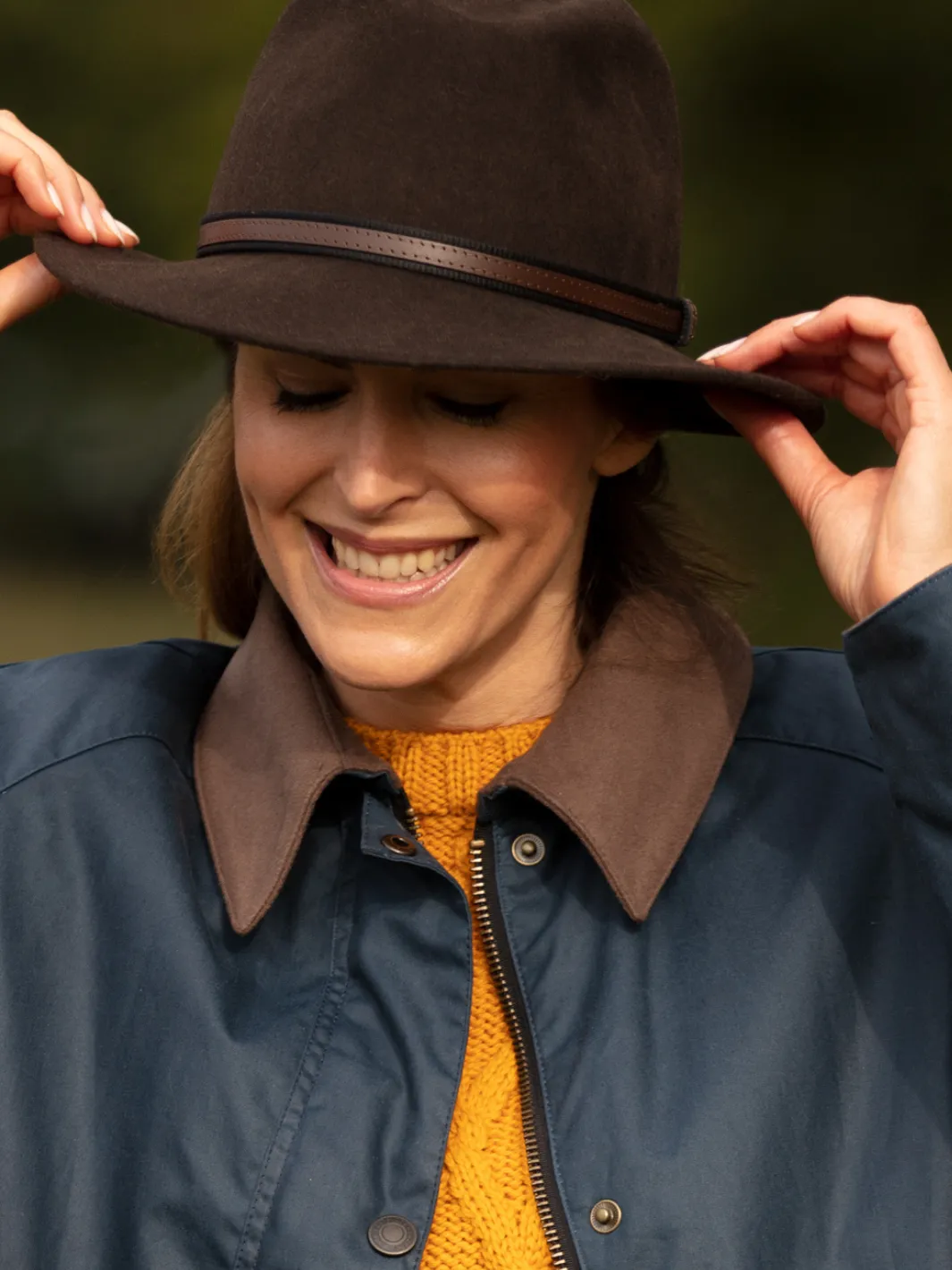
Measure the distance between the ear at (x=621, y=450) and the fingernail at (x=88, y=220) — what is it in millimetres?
624

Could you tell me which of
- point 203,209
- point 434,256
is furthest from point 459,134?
point 203,209

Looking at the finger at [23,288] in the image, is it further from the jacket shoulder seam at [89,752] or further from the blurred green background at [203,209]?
the blurred green background at [203,209]

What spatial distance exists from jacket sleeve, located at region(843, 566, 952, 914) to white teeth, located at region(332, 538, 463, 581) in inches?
17.5

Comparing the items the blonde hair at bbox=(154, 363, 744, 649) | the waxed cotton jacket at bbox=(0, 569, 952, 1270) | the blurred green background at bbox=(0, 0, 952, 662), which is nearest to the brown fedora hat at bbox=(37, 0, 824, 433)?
the blonde hair at bbox=(154, 363, 744, 649)

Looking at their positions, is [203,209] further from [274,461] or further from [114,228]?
[274,461]

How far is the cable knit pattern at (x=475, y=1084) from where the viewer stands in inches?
74.6

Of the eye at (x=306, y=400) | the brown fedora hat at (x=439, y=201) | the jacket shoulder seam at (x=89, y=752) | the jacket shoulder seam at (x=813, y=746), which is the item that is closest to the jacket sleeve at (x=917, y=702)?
the jacket shoulder seam at (x=813, y=746)

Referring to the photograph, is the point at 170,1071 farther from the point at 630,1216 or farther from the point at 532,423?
the point at 532,423

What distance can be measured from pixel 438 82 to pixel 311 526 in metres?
0.50

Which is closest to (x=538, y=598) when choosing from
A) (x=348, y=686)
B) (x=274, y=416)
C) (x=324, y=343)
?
(x=348, y=686)

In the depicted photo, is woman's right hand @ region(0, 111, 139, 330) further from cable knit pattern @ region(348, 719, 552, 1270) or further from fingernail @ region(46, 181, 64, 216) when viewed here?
cable knit pattern @ region(348, 719, 552, 1270)

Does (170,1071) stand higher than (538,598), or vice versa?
(538,598)

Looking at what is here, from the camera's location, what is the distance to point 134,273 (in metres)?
1.92

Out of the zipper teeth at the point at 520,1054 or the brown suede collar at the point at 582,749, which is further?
the brown suede collar at the point at 582,749
